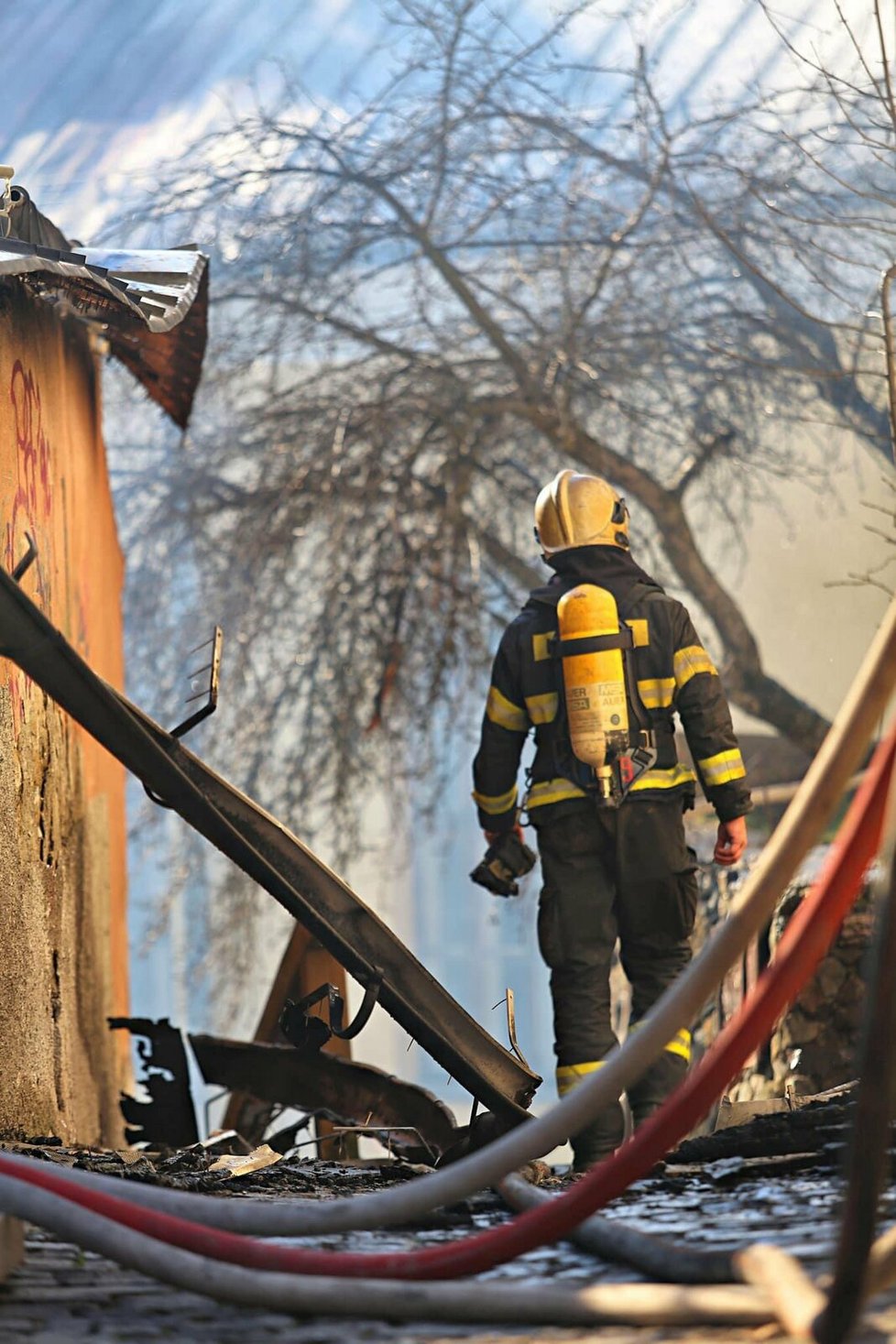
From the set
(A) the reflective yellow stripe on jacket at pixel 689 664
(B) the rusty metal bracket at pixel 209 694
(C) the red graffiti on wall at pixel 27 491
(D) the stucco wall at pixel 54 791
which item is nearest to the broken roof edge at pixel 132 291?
(D) the stucco wall at pixel 54 791

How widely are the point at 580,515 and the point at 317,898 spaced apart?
1.86m

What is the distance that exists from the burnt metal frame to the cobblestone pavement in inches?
19.9

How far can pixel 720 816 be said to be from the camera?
4562 mm

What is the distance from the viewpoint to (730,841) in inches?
179

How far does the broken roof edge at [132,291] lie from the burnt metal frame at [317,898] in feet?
3.44

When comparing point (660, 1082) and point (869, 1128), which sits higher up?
point (869, 1128)

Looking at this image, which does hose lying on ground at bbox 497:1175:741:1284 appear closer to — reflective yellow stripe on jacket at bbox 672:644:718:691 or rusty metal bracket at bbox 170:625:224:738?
rusty metal bracket at bbox 170:625:224:738

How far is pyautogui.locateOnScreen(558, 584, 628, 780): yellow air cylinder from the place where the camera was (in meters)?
4.37

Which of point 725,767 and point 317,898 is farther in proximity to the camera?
point 725,767

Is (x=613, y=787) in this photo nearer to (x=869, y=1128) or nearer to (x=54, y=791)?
(x=54, y=791)

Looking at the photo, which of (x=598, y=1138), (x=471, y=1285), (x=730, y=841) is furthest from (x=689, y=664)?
(x=471, y=1285)

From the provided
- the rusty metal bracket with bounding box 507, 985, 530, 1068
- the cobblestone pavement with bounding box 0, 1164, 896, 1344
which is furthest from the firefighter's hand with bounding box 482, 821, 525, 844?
the cobblestone pavement with bounding box 0, 1164, 896, 1344

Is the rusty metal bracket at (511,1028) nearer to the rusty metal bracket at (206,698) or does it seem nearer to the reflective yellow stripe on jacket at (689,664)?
the rusty metal bracket at (206,698)

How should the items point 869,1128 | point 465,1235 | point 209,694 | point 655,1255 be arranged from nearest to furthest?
1. point 869,1128
2. point 655,1255
3. point 465,1235
4. point 209,694
